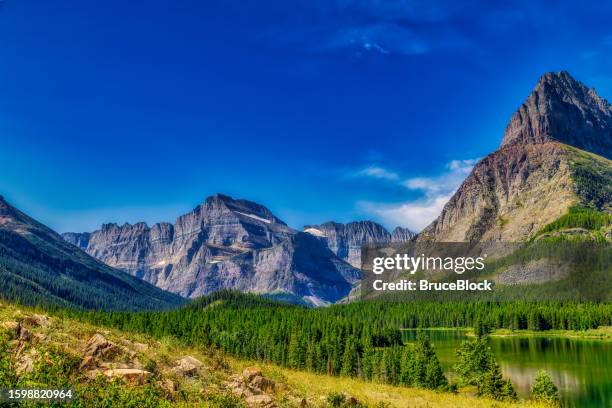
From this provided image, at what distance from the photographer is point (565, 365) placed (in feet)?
433

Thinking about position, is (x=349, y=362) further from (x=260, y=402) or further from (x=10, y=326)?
(x=10, y=326)

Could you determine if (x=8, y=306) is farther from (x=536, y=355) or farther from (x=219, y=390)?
(x=536, y=355)

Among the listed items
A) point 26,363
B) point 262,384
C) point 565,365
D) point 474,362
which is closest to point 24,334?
point 26,363

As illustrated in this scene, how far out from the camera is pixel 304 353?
139 meters

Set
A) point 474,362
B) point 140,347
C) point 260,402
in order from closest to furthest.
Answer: point 260,402 → point 140,347 → point 474,362

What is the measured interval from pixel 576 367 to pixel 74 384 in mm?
140803

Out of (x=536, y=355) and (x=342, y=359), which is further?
(x=536, y=355)

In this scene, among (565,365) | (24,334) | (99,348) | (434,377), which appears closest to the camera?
(24,334)

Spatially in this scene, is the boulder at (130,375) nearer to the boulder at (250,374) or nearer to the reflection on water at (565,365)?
the boulder at (250,374)

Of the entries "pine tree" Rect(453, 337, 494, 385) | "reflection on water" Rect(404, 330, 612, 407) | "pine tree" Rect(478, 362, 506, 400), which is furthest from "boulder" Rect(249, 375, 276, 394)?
"reflection on water" Rect(404, 330, 612, 407)

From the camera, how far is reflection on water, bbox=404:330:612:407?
308ft

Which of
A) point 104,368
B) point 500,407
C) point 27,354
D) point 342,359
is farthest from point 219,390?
point 342,359

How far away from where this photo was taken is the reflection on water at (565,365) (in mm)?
93931

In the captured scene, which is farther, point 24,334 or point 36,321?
point 36,321
